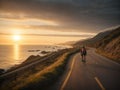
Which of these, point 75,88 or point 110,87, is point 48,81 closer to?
point 75,88

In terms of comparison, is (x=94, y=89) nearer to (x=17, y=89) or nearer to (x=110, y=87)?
(x=110, y=87)

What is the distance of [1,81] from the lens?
89.6ft

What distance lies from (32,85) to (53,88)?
61.0 inches

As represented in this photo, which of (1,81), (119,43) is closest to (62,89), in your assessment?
(1,81)

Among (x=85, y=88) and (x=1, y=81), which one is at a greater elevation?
(x=85, y=88)

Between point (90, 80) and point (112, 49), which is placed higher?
point (112, 49)

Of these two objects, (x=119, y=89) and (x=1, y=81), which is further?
(x=1, y=81)

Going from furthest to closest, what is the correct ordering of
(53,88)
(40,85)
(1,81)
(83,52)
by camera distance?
(83,52)
(1,81)
(40,85)
(53,88)

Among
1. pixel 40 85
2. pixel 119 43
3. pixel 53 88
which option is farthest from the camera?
pixel 119 43

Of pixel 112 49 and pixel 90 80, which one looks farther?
pixel 112 49

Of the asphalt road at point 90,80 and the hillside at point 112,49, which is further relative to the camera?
the hillside at point 112,49

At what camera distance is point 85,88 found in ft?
37.6

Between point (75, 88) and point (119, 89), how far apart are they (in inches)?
101

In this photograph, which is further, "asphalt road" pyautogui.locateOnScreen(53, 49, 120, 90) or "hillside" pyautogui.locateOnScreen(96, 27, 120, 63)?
"hillside" pyautogui.locateOnScreen(96, 27, 120, 63)
